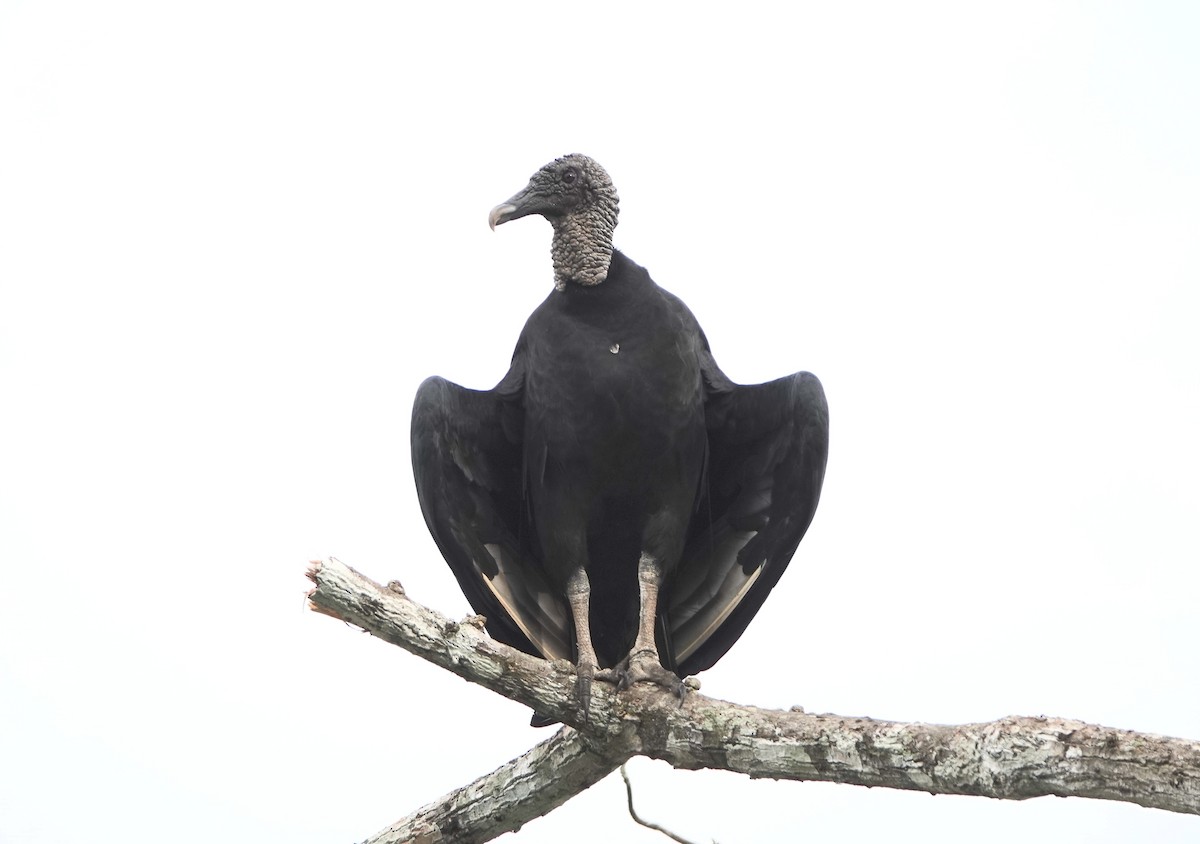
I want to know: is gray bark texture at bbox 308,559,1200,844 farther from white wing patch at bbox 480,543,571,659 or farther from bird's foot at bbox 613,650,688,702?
white wing patch at bbox 480,543,571,659

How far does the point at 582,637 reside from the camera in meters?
4.59

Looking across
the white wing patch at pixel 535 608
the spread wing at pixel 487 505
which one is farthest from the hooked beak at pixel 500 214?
the white wing patch at pixel 535 608

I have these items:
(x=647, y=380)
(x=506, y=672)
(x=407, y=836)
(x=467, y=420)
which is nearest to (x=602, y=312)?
(x=647, y=380)

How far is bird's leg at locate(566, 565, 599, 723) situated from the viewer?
13.4 feet

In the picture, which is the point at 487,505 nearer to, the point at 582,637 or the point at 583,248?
the point at 582,637

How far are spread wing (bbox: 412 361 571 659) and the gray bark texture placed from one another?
0.85 meters

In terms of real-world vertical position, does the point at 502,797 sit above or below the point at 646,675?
below

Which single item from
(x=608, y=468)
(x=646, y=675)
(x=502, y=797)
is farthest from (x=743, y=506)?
(x=502, y=797)

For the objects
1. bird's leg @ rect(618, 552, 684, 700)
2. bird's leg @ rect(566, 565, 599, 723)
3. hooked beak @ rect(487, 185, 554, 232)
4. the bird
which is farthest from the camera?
hooked beak @ rect(487, 185, 554, 232)

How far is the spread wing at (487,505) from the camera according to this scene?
190 inches

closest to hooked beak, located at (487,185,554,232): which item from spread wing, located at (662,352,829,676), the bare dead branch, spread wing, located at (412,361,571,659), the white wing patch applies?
spread wing, located at (412,361,571,659)

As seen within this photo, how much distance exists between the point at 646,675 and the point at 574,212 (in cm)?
183

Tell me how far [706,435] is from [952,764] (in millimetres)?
1846

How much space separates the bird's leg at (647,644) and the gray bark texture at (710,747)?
4cm
